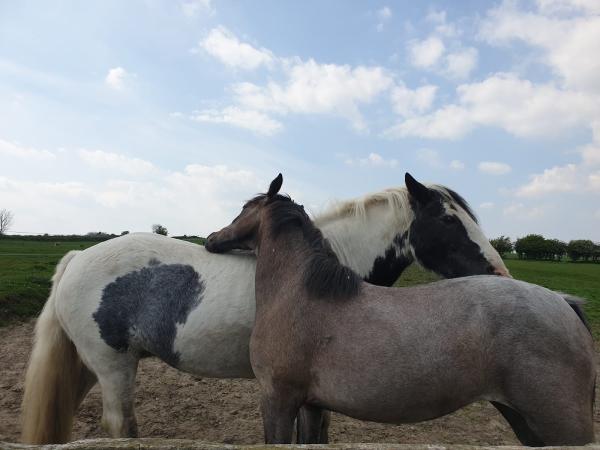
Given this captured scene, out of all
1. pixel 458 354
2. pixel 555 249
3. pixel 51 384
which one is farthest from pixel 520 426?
pixel 555 249

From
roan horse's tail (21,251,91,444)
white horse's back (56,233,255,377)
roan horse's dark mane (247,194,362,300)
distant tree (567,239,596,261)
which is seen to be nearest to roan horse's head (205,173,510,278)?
roan horse's dark mane (247,194,362,300)

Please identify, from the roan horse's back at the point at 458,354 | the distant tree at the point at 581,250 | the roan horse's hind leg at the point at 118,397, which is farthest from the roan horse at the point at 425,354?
the distant tree at the point at 581,250

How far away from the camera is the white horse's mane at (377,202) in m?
3.51

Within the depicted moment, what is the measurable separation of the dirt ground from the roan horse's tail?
0.71 m

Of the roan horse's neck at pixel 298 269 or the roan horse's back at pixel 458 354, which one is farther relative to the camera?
the roan horse's neck at pixel 298 269

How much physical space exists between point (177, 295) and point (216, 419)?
2497 millimetres

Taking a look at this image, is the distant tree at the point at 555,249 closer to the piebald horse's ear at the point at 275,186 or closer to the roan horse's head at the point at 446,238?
→ the roan horse's head at the point at 446,238

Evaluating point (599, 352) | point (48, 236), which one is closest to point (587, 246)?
point (599, 352)

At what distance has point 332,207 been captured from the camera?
12.4 ft

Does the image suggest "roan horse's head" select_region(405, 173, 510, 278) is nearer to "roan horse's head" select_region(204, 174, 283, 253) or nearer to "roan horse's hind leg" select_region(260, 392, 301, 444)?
"roan horse's head" select_region(204, 174, 283, 253)

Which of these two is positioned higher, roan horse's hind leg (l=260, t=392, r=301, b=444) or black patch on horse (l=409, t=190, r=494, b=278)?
black patch on horse (l=409, t=190, r=494, b=278)

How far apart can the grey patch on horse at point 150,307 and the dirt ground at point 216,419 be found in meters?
1.53

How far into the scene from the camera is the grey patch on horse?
3309 millimetres

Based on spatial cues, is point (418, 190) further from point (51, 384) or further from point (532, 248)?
point (532, 248)
